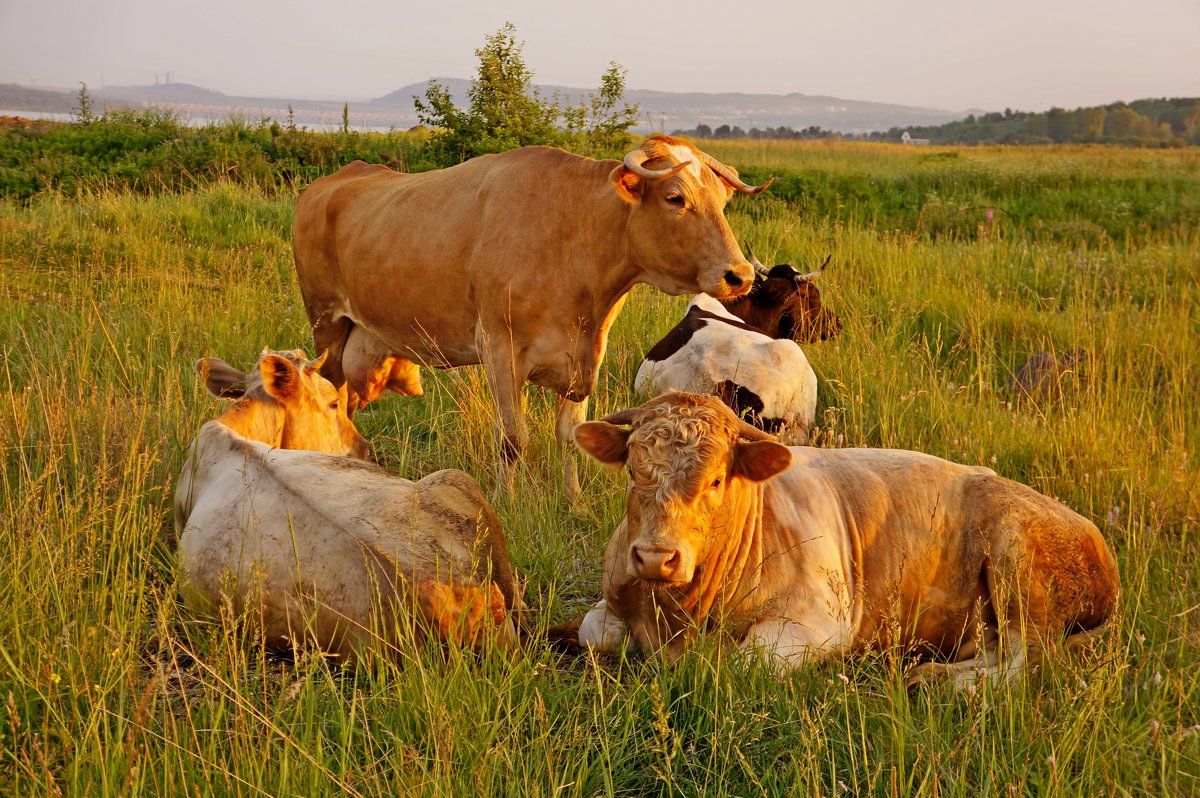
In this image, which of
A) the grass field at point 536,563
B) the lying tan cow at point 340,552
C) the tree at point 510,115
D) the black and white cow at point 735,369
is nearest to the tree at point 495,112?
the tree at point 510,115

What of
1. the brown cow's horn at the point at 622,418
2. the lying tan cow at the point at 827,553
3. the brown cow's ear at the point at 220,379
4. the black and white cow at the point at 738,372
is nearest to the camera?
the lying tan cow at the point at 827,553

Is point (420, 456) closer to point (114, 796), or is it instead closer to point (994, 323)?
point (114, 796)

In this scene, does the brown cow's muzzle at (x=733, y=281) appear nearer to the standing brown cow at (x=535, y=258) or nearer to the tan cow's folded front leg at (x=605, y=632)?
the standing brown cow at (x=535, y=258)

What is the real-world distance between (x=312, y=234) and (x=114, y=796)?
5.38 metres

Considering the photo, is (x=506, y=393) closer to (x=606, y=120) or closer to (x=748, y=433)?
(x=748, y=433)

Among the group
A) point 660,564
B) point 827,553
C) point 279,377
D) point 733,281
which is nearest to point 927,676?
point 827,553

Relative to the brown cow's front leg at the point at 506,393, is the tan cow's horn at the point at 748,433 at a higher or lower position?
higher

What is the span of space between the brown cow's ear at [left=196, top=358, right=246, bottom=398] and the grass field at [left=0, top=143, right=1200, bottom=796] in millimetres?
414

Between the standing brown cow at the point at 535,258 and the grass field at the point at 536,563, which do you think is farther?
the standing brown cow at the point at 535,258

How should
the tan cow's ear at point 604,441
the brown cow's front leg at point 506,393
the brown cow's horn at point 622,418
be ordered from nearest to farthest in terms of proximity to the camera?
the tan cow's ear at point 604,441 → the brown cow's horn at point 622,418 → the brown cow's front leg at point 506,393

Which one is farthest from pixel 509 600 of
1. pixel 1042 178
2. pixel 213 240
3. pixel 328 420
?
pixel 1042 178

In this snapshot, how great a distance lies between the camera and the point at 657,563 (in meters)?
3.49

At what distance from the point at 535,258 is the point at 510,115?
8900 millimetres

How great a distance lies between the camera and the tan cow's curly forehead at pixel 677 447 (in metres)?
3.67
